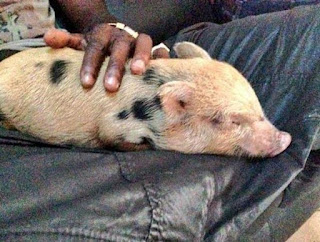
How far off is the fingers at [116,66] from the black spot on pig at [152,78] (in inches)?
1.6

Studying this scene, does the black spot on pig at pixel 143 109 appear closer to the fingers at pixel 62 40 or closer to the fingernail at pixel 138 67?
the fingernail at pixel 138 67

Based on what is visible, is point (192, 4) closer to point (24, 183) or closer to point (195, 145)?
point (195, 145)

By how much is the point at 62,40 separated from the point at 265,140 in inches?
16.8

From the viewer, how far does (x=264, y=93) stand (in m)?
1.00

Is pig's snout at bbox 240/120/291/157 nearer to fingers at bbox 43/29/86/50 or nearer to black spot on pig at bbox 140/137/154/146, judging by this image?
black spot on pig at bbox 140/137/154/146

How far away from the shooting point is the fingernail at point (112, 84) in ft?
2.86

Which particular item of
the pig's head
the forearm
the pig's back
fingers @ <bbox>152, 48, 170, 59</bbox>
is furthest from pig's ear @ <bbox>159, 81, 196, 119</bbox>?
the forearm

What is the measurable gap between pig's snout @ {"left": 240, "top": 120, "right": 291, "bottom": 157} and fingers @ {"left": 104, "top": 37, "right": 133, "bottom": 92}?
24 centimetres

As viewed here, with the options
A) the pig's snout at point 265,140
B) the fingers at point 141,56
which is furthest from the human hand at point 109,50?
the pig's snout at point 265,140

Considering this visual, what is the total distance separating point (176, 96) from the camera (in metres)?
0.86

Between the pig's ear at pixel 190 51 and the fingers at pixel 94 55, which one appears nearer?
the fingers at pixel 94 55

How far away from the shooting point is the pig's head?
87 cm

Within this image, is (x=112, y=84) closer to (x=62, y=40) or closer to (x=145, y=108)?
(x=145, y=108)

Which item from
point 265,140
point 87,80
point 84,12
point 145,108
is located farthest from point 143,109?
point 84,12
